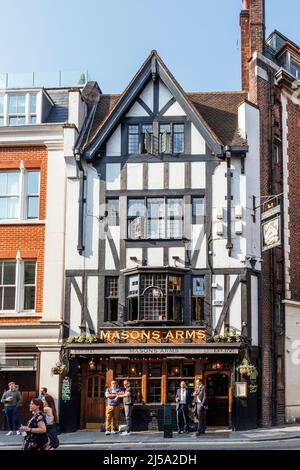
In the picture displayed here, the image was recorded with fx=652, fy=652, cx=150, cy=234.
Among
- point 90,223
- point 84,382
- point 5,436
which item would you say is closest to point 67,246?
point 90,223

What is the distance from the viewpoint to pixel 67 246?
2258 centimetres

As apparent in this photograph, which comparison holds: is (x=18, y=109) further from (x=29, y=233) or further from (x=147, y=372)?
(x=147, y=372)

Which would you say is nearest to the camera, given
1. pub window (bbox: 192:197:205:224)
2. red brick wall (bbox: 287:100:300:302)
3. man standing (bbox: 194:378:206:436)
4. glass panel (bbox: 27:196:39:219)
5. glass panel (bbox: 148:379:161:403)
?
man standing (bbox: 194:378:206:436)

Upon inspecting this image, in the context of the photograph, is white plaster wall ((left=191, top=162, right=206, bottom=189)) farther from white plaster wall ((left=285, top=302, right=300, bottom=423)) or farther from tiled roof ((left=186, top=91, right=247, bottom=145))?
white plaster wall ((left=285, top=302, right=300, bottom=423))

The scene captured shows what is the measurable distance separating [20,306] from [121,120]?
294 inches

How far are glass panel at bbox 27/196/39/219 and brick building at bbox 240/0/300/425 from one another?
7.92 m

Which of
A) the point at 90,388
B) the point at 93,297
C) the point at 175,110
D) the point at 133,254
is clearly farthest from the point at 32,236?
the point at 175,110

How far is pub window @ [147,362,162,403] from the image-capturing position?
21.7 metres

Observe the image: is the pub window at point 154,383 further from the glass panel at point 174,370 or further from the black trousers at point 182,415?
the black trousers at point 182,415

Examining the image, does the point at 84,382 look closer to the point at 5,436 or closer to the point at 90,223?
the point at 5,436

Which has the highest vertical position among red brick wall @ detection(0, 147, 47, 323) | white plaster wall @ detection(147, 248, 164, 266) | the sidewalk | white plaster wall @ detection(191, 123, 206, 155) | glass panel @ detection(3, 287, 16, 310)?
white plaster wall @ detection(191, 123, 206, 155)

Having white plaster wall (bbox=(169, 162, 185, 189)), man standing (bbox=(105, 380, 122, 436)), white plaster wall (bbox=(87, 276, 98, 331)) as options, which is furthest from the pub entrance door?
white plaster wall (bbox=(169, 162, 185, 189))

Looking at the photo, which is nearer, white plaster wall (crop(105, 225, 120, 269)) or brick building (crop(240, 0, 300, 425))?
white plaster wall (crop(105, 225, 120, 269))

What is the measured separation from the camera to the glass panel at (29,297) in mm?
22859
